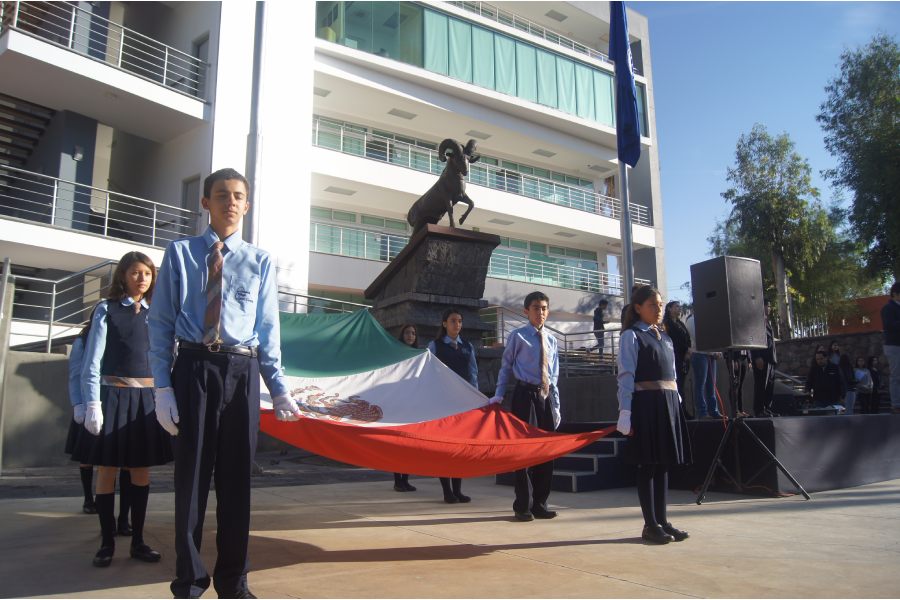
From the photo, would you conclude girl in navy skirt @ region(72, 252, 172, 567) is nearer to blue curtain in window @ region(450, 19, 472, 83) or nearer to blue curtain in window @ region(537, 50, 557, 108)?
blue curtain in window @ region(450, 19, 472, 83)

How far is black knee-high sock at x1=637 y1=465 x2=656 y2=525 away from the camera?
14.0 feet

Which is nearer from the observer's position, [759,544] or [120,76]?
[759,544]

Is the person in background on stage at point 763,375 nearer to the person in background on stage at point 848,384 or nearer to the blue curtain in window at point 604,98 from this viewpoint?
the person in background on stage at point 848,384

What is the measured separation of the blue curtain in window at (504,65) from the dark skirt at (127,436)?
23.8m

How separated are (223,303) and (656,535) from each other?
3047 mm

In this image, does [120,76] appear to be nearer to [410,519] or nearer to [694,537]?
[410,519]

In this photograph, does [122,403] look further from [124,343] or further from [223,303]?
[223,303]

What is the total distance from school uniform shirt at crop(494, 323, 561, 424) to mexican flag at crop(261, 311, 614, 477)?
14.7 inches

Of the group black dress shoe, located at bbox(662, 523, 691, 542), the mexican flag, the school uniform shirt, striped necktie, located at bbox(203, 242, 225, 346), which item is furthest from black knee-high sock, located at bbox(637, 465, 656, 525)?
striped necktie, located at bbox(203, 242, 225, 346)

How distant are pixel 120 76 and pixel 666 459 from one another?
1651 cm

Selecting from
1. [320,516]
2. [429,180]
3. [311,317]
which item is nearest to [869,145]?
[429,180]

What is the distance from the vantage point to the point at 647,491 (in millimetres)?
4371

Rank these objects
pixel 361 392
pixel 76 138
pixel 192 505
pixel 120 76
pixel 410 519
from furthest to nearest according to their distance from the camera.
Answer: pixel 76 138 < pixel 120 76 < pixel 361 392 < pixel 410 519 < pixel 192 505

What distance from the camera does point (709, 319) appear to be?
6641 millimetres
